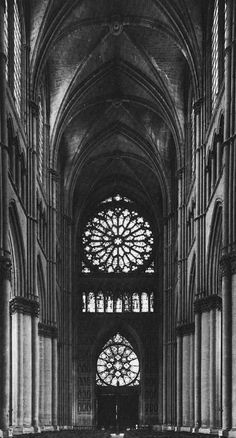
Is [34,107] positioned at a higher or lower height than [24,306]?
higher

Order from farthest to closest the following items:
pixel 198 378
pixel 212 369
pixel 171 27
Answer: pixel 171 27, pixel 198 378, pixel 212 369

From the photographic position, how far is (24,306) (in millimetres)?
40344

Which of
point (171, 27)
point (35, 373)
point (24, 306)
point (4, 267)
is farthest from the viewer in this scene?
point (171, 27)

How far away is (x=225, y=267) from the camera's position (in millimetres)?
30859

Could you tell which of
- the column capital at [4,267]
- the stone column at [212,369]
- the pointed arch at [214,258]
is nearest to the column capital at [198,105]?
the pointed arch at [214,258]

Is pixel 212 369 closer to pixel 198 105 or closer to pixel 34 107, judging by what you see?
pixel 198 105

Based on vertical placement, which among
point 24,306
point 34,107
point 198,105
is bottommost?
point 24,306

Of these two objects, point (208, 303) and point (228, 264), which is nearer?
point (228, 264)

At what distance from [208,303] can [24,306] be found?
30.0 ft

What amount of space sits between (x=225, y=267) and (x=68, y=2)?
765 inches

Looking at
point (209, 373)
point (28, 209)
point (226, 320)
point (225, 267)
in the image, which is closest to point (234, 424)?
point (226, 320)

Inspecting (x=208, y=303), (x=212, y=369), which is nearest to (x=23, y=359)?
(x=212, y=369)

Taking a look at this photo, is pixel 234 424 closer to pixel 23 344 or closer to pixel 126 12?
pixel 23 344

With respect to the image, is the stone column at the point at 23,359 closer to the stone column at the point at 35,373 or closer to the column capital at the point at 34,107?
the stone column at the point at 35,373
